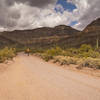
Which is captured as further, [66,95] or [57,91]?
[57,91]

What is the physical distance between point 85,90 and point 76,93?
64 centimetres

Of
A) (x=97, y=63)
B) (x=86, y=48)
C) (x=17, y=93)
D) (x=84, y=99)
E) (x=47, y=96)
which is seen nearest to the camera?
(x=84, y=99)

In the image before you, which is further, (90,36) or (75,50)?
(90,36)

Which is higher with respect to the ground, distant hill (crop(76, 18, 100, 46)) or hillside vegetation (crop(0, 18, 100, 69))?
distant hill (crop(76, 18, 100, 46))

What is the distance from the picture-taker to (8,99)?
16.1 ft

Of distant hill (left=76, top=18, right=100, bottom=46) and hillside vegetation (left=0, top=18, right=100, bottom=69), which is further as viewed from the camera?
distant hill (left=76, top=18, right=100, bottom=46)

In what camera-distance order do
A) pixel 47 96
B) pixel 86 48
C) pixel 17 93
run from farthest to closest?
pixel 86 48 < pixel 17 93 < pixel 47 96

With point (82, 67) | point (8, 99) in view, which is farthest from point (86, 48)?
point (8, 99)

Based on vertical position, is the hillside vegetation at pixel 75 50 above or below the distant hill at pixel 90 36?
below

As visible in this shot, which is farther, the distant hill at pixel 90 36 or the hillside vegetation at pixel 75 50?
the distant hill at pixel 90 36

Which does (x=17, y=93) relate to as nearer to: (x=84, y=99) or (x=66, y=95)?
(x=66, y=95)

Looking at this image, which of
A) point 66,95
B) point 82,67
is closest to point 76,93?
point 66,95

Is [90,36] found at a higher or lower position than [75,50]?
higher

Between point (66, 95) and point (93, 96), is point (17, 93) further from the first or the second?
point (93, 96)
